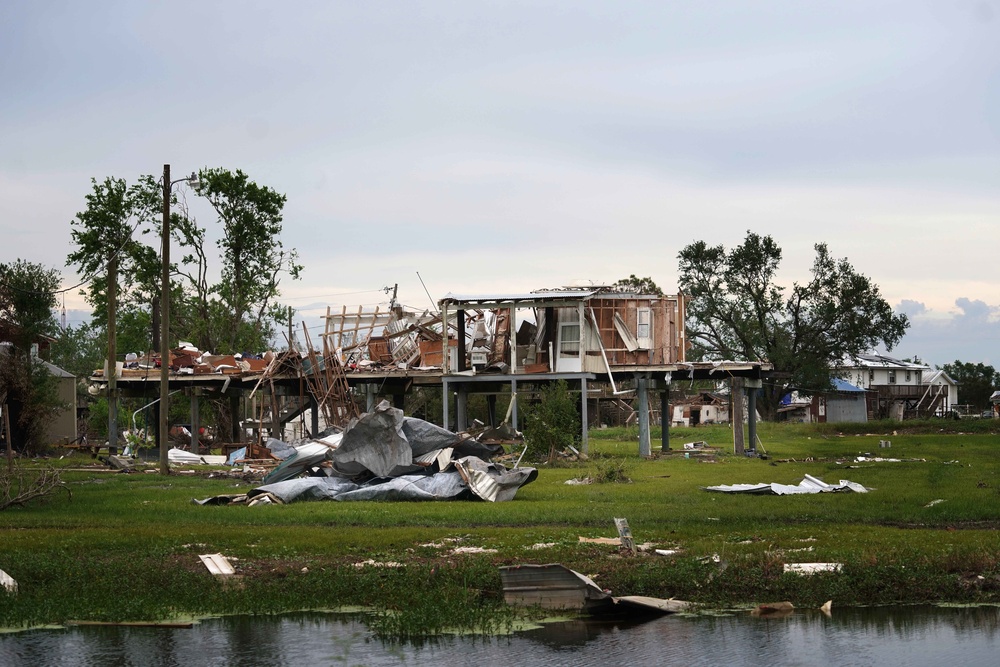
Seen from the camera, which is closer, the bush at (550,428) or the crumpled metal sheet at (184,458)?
the bush at (550,428)

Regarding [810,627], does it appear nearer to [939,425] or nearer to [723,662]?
[723,662]

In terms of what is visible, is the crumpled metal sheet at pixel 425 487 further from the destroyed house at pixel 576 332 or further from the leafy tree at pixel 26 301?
the leafy tree at pixel 26 301

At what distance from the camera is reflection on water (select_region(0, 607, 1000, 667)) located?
12070 mm

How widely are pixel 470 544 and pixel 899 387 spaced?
8874 centimetres

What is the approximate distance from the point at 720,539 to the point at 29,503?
48.9ft

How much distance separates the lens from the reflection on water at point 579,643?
12.1m

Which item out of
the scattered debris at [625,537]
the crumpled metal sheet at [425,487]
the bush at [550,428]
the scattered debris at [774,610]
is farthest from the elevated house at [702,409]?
the scattered debris at [774,610]

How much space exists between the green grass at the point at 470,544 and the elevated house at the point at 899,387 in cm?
5842

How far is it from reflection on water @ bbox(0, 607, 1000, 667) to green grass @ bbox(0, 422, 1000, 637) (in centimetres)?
59

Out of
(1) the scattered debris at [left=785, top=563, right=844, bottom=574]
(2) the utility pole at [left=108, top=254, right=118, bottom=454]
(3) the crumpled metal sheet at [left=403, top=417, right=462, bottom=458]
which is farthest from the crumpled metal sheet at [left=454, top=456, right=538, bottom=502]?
(2) the utility pole at [left=108, top=254, right=118, bottom=454]

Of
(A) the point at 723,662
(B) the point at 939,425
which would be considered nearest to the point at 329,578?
(A) the point at 723,662

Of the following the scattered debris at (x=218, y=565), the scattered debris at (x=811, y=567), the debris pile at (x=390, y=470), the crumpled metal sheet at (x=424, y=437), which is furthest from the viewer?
the crumpled metal sheet at (x=424, y=437)

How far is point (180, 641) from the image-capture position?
1294 centimetres

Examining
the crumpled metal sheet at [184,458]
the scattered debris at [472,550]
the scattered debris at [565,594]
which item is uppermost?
the crumpled metal sheet at [184,458]
